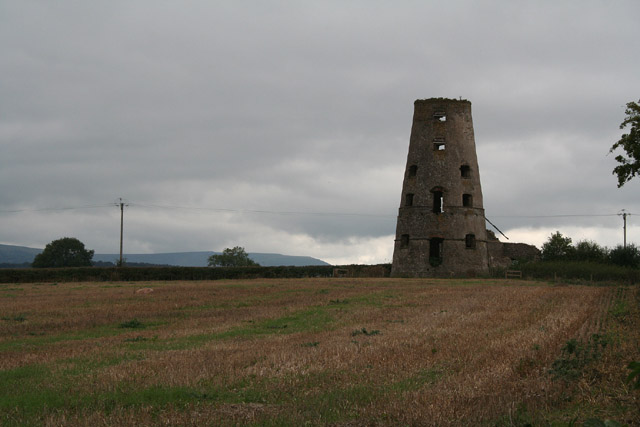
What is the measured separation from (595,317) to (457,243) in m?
37.1

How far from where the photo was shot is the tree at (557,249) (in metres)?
60.2

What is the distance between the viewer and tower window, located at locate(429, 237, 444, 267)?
56281mm

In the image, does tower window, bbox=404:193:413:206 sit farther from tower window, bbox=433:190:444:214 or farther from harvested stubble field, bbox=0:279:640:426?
harvested stubble field, bbox=0:279:640:426

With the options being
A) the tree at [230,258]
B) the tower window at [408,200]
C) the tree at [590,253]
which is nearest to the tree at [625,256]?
the tree at [590,253]

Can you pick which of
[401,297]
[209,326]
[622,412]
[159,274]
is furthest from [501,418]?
[159,274]

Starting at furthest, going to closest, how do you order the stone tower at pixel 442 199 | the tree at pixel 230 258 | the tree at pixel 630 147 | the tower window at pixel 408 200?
the tree at pixel 230 258, the tower window at pixel 408 200, the stone tower at pixel 442 199, the tree at pixel 630 147

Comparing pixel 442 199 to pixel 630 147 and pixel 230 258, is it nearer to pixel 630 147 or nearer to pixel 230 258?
pixel 630 147

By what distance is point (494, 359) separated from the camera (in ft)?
38.0

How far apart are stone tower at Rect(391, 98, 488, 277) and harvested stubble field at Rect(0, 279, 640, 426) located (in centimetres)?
3373

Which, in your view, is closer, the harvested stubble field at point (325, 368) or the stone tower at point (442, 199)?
the harvested stubble field at point (325, 368)

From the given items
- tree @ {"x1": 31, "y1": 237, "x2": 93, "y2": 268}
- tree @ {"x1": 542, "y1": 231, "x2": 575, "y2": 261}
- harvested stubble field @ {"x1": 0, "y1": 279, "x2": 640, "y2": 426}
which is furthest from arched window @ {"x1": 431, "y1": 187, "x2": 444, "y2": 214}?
tree @ {"x1": 31, "y1": 237, "x2": 93, "y2": 268}

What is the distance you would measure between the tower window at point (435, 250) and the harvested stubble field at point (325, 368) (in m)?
34.0

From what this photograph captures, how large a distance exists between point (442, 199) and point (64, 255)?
73.8 m

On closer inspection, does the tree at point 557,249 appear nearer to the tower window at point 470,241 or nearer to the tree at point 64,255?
the tower window at point 470,241
